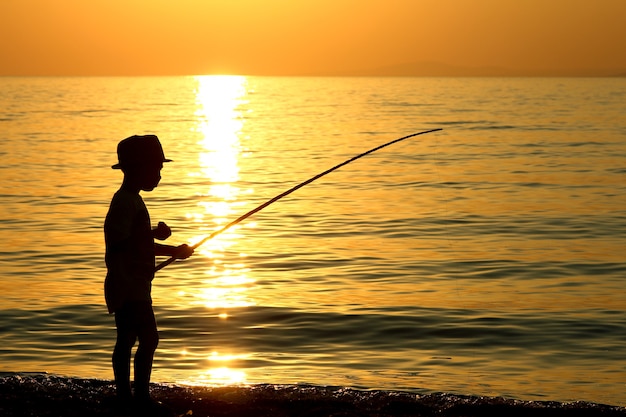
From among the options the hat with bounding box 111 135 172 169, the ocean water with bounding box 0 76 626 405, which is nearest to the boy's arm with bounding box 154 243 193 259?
the hat with bounding box 111 135 172 169

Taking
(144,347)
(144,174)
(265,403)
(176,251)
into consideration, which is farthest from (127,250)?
(265,403)

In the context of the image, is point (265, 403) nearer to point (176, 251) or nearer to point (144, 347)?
point (144, 347)

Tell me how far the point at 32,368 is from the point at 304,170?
20.6 metres

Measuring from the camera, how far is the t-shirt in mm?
5328

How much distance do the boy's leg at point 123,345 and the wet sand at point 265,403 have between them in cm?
30

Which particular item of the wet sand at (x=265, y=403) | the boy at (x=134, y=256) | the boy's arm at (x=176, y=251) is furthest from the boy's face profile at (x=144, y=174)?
the wet sand at (x=265, y=403)

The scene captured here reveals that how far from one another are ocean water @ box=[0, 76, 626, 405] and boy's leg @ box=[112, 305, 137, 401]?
8.13ft

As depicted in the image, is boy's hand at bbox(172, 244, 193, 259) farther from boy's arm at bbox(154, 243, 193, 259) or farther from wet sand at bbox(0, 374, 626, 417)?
wet sand at bbox(0, 374, 626, 417)

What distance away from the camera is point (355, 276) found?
1298 centimetres

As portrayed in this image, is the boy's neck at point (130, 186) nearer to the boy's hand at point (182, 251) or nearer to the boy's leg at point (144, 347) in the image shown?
the boy's hand at point (182, 251)

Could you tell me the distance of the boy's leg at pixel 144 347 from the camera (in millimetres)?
5445

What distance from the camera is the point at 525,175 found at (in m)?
26.8

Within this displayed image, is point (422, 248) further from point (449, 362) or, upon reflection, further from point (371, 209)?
point (449, 362)

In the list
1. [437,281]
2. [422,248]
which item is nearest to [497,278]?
[437,281]
